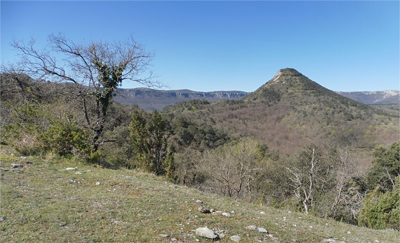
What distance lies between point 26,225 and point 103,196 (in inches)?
59.1

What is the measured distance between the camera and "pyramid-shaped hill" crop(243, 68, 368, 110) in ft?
318

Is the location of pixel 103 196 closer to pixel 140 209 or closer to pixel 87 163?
pixel 140 209

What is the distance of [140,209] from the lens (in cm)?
376

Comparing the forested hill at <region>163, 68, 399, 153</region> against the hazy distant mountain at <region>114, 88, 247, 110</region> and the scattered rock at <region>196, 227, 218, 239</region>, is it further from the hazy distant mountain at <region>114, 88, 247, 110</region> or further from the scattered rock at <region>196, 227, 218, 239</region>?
the scattered rock at <region>196, 227, 218, 239</region>

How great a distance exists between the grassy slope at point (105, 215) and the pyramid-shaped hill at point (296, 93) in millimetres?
99927

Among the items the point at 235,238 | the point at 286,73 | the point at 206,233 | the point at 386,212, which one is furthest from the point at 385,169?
the point at 286,73

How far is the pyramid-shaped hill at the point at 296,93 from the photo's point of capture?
97069 mm

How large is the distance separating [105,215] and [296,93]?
11506 centimetres

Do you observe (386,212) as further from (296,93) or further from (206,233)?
(296,93)

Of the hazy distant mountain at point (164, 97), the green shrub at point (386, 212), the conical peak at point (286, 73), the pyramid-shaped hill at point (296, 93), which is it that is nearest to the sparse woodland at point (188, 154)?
the green shrub at point (386, 212)

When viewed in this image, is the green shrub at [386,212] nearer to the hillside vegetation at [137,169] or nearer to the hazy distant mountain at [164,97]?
the hillside vegetation at [137,169]

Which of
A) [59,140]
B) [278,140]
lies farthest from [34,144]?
[278,140]

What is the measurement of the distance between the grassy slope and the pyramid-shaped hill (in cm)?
9993

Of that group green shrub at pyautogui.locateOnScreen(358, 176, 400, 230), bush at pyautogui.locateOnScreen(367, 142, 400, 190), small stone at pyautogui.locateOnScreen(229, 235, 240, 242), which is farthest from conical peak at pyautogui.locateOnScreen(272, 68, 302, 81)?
small stone at pyautogui.locateOnScreen(229, 235, 240, 242)
